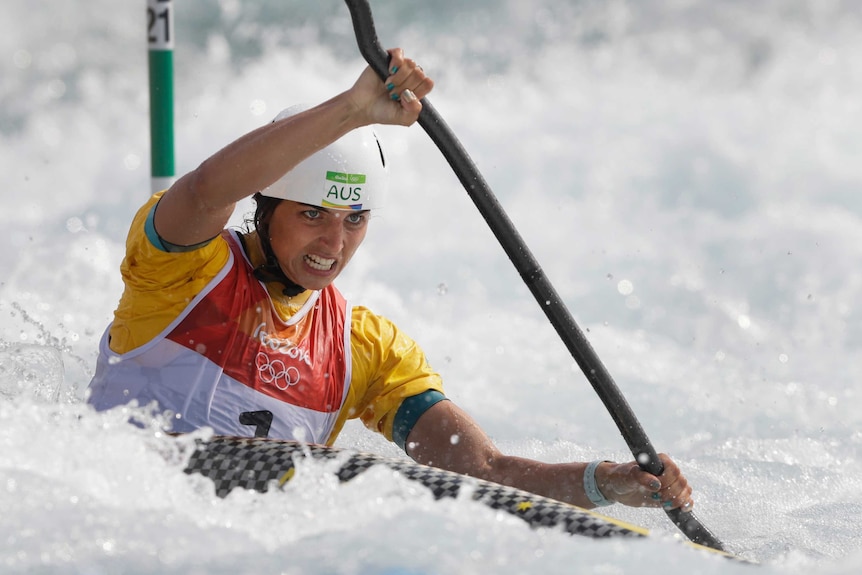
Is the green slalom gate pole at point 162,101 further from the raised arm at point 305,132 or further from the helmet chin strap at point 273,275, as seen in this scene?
the raised arm at point 305,132

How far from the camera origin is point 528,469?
280 cm

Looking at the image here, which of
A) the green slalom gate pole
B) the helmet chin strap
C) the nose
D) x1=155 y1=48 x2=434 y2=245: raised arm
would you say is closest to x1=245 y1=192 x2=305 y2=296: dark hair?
the helmet chin strap

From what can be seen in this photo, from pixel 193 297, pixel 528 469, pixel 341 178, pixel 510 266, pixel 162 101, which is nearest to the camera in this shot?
pixel 193 297

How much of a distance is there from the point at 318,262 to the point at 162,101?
7.37ft

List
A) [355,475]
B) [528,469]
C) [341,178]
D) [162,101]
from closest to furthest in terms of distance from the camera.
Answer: [355,475], [341,178], [528,469], [162,101]

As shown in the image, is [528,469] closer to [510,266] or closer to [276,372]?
[276,372]

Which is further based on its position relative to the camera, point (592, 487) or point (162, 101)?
point (162, 101)

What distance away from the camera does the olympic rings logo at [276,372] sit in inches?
105

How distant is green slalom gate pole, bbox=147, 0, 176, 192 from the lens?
4.58m

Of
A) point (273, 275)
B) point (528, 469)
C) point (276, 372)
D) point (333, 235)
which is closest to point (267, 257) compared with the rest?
point (273, 275)

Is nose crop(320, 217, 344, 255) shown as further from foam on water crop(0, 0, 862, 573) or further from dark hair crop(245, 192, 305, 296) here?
foam on water crop(0, 0, 862, 573)

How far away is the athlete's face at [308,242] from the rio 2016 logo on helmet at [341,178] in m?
0.03

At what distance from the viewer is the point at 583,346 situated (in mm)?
2695

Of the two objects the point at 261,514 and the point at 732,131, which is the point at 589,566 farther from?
the point at 732,131
